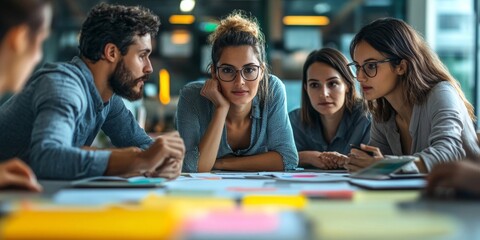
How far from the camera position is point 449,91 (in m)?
3.06

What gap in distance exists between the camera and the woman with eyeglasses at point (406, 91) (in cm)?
297

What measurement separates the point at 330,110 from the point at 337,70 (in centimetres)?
27

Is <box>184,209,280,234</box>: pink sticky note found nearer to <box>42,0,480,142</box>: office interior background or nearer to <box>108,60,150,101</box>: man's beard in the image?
<box>108,60,150,101</box>: man's beard

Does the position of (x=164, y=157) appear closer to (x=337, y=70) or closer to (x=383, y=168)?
(x=383, y=168)

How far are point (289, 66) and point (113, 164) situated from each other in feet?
23.5

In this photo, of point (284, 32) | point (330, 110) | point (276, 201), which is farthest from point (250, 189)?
point (284, 32)

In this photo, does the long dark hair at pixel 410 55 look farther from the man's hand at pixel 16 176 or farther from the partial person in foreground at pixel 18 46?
the man's hand at pixel 16 176

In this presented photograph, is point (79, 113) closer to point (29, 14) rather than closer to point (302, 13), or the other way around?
point (29, 14)

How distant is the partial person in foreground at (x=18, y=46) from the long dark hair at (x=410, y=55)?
177 cm

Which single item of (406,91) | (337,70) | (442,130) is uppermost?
(337,70)

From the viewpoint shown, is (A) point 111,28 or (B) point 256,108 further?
(B) point 256,108

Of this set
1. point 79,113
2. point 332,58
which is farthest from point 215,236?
point 332,58

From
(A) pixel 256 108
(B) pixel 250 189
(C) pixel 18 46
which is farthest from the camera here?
(A) pixel 256 108

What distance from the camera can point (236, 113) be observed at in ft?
12.0
